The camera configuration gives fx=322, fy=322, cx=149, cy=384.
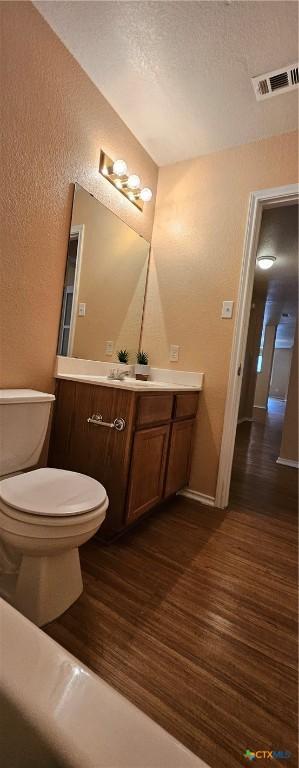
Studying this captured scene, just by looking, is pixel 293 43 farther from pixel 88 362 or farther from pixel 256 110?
pixel 88 362

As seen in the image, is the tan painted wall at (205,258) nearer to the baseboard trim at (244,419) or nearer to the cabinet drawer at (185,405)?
the cabinet drawer at (185,405)

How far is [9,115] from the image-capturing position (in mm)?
1326

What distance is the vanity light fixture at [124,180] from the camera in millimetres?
1885

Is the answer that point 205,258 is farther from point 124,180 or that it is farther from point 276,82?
point 276,82

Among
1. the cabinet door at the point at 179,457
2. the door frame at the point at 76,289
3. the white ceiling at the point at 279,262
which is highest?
the white ceiling at the point at 279,262

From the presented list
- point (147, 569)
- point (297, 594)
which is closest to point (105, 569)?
point (147, 569)

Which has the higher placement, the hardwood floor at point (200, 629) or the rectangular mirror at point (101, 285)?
the rectangular mirror at point (101, 285)

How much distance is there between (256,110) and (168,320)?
127cm

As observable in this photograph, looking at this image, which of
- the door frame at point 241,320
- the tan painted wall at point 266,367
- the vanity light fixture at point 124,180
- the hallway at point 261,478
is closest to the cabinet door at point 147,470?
the door frame at point 241,320

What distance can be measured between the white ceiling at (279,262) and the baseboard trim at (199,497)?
2295 millimetres

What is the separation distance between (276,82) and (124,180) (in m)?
0.92

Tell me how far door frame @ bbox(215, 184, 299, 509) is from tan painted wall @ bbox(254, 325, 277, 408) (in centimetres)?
655

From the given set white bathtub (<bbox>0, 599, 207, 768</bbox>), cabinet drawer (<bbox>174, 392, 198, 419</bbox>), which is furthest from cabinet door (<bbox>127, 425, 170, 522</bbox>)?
white bathtub (<bbox>0, 599, 207, 768</bbox>)

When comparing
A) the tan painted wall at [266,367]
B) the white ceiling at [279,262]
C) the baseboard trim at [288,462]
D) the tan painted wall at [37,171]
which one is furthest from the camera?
the tan painted wall at [266,367]
